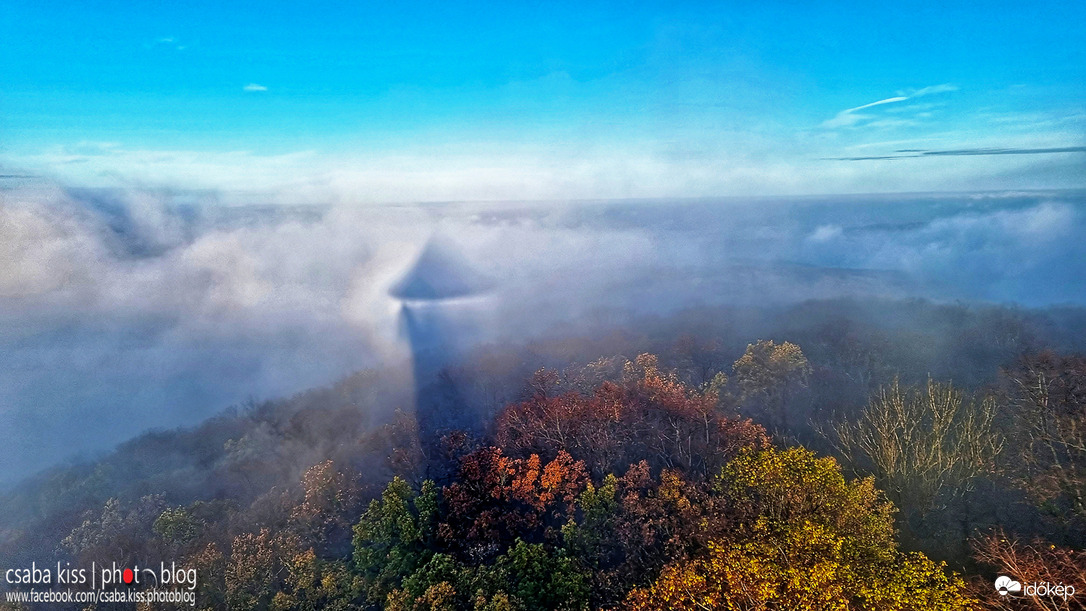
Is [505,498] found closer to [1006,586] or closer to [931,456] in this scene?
[1006,586]

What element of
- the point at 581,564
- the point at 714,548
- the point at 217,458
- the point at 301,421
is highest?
the point at 714,548

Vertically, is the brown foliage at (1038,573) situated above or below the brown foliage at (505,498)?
above

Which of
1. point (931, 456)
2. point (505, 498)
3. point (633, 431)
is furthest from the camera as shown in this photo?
point (633, 431)

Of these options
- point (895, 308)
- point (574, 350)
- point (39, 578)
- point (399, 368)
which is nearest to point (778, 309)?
point (895, 308)

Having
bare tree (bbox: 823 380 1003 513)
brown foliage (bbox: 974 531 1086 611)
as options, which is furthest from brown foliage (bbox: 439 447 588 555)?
brown foliage (bbox: 974 531 1086 611)

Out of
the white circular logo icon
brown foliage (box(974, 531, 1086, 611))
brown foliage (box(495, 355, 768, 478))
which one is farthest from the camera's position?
brown foliage (box(495, 355, 768, 478))

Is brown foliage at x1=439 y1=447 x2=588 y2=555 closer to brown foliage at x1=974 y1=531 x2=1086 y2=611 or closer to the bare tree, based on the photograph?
the bare tree

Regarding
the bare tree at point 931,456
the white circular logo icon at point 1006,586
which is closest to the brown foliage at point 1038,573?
the white circular logo icon at point 1006,586

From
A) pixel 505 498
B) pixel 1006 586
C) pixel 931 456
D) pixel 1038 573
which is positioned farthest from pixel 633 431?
pixel 1038 573

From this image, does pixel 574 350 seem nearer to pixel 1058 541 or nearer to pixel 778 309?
pixel 778 309

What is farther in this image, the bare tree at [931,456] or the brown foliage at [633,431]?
the brown foliage at [633,431]

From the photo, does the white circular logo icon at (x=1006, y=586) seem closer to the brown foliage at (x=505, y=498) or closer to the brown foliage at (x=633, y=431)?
the brown foliage at (x=633, y=431)
